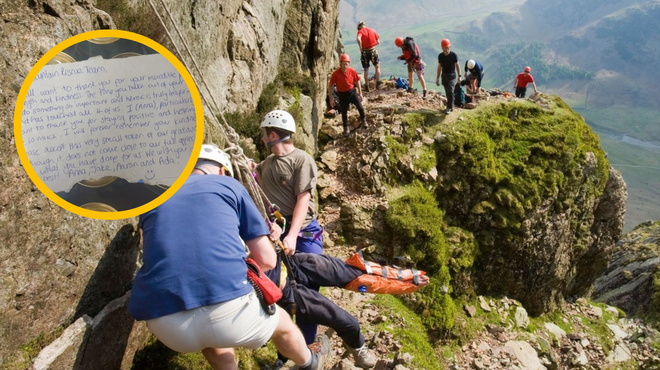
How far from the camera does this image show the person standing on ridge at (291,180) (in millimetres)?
5262

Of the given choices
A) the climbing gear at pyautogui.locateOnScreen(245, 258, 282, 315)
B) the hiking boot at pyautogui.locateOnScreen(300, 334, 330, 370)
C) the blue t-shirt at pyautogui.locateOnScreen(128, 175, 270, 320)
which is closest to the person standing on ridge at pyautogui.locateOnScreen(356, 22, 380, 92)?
the hiking boot at pyautogui.locateOnScreen(300, 334, 330, 370)

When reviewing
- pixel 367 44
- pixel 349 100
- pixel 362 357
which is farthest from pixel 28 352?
pixel 367 44

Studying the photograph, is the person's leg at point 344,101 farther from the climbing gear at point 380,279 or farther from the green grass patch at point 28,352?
the green grass patch at point 28,352

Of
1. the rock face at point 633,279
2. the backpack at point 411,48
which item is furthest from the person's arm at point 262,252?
the rock face at point 633,279

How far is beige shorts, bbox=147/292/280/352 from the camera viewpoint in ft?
10.5

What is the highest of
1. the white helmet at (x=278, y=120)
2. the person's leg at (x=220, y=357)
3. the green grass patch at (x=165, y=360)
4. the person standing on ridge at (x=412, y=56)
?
the person standing on ridge at (x=412, y=56)

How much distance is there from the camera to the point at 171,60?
259cm

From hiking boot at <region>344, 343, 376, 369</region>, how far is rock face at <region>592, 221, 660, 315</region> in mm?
25309

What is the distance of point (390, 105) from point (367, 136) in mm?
2253

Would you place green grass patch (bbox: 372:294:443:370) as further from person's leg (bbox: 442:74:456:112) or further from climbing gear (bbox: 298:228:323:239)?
person's leg (bbox: 442:74:456:112)

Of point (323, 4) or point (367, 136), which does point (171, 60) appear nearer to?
point (367, 136)

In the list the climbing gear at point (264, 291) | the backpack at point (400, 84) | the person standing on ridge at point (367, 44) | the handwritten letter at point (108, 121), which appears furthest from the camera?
the backpack at point (400, 84)

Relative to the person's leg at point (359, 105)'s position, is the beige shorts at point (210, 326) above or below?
below

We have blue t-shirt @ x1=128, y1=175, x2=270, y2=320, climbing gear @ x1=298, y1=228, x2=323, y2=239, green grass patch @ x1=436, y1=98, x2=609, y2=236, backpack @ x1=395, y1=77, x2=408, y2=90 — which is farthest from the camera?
backpack @ x1=395, y1=77, x2=408, y2=90
